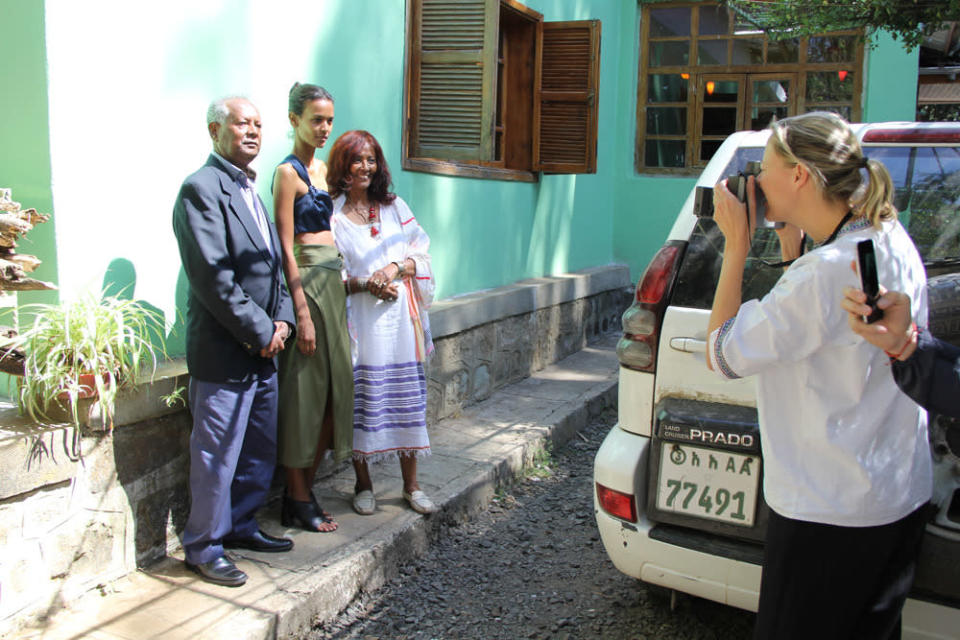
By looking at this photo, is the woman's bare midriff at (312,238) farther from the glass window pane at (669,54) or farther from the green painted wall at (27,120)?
the glass window pane at (669,54)

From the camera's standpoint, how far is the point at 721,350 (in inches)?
69.8

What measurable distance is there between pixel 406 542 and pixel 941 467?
214cm

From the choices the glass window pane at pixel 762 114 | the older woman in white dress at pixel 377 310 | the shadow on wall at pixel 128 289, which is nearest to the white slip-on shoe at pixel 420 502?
the older woman in white dress at pixel 377 310

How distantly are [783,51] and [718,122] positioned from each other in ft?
2.99

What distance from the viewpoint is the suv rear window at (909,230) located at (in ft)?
8.13

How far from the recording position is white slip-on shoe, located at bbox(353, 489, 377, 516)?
365 cm

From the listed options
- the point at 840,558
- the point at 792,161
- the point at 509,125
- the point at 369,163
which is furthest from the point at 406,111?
the point at 840,558

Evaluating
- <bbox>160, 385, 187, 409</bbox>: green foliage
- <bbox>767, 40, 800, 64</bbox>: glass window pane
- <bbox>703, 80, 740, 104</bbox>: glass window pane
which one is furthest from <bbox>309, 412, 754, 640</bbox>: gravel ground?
<bbox>767, 40, 800, 64</bbox>: glass window pane

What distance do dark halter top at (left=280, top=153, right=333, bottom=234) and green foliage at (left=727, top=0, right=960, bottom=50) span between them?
11.4 feet

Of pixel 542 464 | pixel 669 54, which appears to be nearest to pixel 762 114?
pixel 669 54

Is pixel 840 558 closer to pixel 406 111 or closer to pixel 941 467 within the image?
pixel 941 467

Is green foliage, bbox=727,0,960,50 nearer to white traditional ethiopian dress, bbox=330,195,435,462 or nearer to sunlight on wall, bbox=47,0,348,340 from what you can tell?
white traditional ethiopian dress, bbox=330,195,435,462

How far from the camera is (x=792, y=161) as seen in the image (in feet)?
5.68

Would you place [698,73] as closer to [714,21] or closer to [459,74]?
[714,21]
